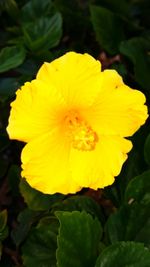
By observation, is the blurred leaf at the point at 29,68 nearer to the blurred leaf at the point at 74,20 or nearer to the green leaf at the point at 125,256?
the blurred leaf at the point at 74,20

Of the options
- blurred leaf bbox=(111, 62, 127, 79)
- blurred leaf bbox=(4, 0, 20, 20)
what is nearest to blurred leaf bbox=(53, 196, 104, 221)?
blurred leaf bbox=(111, 62, 127, 79)

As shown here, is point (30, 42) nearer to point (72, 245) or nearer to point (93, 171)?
point (93, 171)

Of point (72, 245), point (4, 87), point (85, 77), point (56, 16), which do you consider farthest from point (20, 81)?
point (72, 245)

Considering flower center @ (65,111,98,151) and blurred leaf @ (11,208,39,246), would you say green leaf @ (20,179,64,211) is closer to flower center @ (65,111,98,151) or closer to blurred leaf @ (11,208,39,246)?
blurred leaf @ (11,208,39,246)

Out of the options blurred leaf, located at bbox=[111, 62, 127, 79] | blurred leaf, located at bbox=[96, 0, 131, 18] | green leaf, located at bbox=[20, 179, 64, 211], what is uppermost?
blurred leaf, located at bbox=[96, 0, 131, 18]

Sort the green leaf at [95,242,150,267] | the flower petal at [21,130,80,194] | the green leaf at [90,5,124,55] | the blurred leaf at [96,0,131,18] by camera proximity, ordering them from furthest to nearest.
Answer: the blurred leaf at [96,0,131,18]
the green leaf at [90,5,124,55]
the flower petal at [21,130,80,194]
the green leaf at [95,242,150,267]

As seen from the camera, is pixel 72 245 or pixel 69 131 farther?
pixel 69 131

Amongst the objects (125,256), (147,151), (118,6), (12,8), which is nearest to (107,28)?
(118,6)
